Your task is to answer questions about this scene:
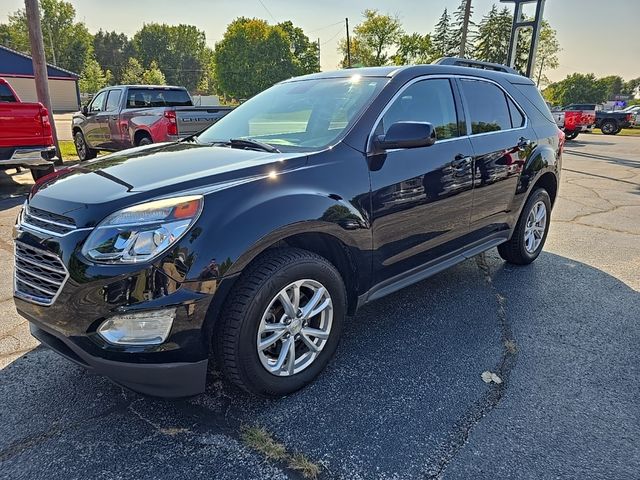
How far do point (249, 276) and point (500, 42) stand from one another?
58.4 m

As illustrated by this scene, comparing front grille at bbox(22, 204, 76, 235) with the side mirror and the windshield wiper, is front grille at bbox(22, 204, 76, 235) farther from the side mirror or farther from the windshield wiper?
the side mirror

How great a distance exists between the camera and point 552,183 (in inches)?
187

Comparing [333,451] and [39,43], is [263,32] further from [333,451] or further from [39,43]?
[333,451]

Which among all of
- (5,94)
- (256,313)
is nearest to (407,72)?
(256,313)

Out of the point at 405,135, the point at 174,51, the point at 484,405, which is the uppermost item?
the point at 174,51

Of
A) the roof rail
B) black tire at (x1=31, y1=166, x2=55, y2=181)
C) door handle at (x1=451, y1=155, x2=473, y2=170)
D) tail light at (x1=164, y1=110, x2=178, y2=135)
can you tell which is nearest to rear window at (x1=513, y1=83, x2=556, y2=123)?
the roof rail

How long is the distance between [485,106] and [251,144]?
2.09 metres

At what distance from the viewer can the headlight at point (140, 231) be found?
1987mm

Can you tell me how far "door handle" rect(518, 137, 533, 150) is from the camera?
161 inches

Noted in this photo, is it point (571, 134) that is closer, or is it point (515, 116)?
point (515, 116)

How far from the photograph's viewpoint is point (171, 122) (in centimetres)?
885

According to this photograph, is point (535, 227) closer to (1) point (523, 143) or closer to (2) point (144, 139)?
(1) point (523, 143)

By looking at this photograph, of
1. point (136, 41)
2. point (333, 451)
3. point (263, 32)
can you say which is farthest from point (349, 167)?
point (136, 41)

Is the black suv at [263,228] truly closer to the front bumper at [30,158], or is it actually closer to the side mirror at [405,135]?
the side mirror at [405,135]
